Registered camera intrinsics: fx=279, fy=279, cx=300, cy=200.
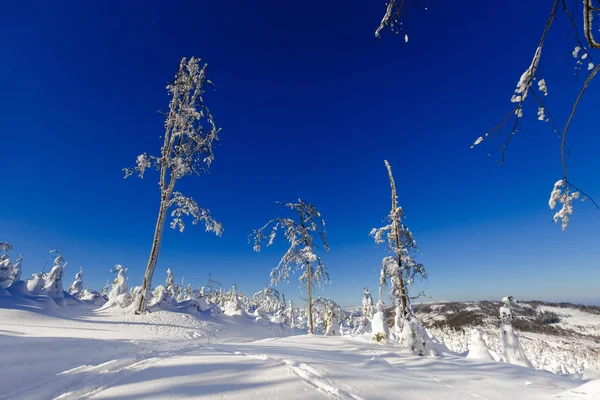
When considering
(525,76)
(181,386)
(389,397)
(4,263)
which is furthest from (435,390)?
(4,263)

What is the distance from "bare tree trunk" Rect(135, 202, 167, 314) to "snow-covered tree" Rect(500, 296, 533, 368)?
17.2 meters

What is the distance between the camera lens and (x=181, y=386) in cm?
294

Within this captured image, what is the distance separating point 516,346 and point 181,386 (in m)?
17.3

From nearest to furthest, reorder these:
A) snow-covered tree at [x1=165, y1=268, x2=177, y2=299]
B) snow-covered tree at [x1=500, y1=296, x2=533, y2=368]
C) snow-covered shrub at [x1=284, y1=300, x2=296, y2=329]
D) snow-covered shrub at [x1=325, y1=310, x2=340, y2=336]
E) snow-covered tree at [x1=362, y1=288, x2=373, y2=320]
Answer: snow-covered tree at [x1=500, y1=296, x2=533, y2=368], snow-covered shrub at [x1=325, y1=310, x2=340, y2=336], snow-covered tree at [x1=362, y1=288, x2=373, y2=320], snow-covered shrub at [x1=284, y1=300, x2=296, y2=329], snow-covered tree at [x1=165, y1=268, x2=177, y2=299]

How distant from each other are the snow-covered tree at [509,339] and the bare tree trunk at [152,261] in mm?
17171

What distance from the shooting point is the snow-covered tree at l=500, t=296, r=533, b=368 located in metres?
13.9

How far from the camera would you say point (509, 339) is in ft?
46.9

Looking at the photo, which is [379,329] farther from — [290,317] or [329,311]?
[290,317]

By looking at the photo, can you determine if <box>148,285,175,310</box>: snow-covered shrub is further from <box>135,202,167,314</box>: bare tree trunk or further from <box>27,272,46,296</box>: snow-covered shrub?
<box>27,272,46,296</box>: snow-covered shrub

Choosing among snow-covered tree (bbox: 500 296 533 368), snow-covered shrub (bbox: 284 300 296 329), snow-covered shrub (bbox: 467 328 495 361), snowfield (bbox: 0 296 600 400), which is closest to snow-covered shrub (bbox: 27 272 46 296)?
snowfield (bbox: 0 296 600 400)

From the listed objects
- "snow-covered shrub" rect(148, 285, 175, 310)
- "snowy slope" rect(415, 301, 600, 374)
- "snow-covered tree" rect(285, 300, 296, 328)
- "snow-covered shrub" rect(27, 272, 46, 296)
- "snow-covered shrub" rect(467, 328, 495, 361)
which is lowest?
"snowy slope" rect(415, 301, 600, 374)

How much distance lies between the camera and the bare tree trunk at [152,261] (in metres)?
11.6

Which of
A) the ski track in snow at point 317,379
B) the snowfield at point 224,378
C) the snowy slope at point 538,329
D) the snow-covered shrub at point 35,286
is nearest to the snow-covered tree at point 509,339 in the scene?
the snowfield at point 224,378

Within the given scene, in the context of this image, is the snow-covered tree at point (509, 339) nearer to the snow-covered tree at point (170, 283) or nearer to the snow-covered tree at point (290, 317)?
the snow-covered tree at point (290, 317)
